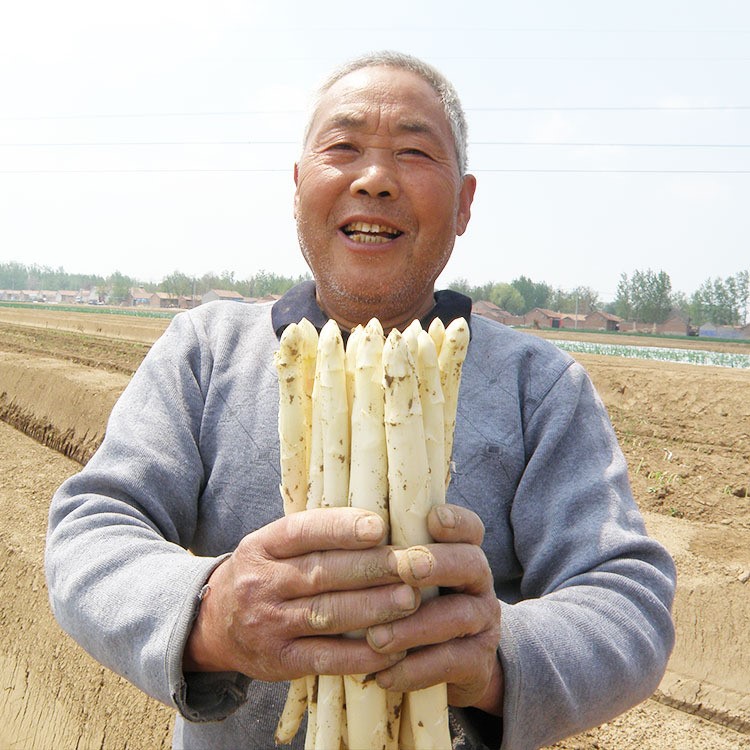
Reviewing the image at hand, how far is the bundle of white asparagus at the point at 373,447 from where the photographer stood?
128 cm

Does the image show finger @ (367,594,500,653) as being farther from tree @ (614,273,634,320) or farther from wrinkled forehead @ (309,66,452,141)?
tree @ (614,273,634,320)

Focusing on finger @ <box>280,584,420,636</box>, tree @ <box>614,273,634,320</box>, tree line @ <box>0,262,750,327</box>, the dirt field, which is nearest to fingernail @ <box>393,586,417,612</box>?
finger @ <box>280,584,420,636</box>

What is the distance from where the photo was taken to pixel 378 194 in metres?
1.88

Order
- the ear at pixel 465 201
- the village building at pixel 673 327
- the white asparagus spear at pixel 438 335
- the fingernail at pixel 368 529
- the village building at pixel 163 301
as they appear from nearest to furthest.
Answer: the fingernail at pixel 368 529
the white asparagus spear at pixel 438 335
the ear at pixel 465 201
the village building at pixel 673 327
the village building at pixel 163 301

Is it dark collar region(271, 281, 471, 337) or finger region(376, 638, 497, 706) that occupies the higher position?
dark collar region(271, 281, 471, 337)

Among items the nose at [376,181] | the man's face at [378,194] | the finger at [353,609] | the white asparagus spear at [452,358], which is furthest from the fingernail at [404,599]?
the nose at [376,181]

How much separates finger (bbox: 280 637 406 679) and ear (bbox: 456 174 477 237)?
1265 mm

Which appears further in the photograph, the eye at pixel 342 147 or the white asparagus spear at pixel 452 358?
the eye at pixel 342 147

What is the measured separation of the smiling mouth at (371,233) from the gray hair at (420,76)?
351 mm

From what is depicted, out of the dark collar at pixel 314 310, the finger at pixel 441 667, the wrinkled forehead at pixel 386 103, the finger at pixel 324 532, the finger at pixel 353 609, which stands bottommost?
the finger at pixel 441 667

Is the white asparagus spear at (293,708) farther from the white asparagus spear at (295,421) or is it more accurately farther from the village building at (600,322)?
the village building at (600,322)

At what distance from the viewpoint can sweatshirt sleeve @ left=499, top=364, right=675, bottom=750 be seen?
1426mm

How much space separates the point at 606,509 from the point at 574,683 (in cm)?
38

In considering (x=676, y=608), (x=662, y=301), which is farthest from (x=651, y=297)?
(x=676, y=608)
